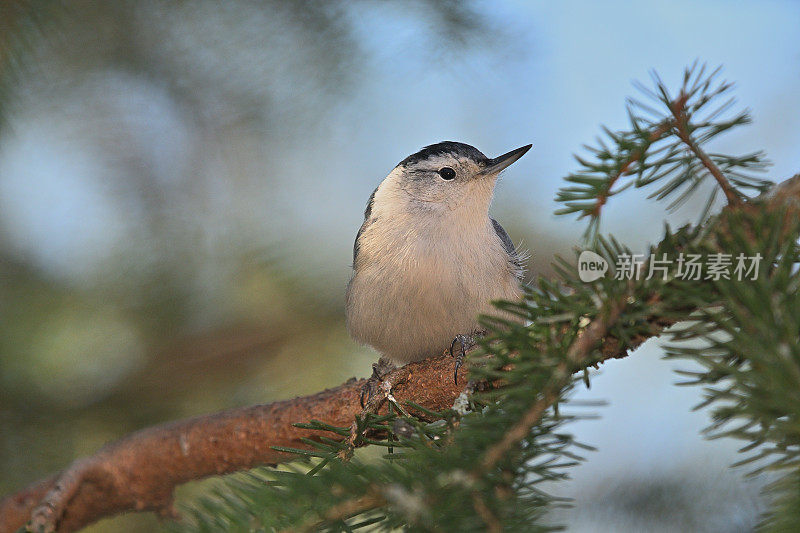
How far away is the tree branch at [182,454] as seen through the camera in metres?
1.69

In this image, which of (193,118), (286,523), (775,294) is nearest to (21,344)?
(193,118)

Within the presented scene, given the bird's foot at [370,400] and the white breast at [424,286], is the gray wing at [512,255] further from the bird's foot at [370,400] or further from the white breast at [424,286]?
the bird's foot at [370,400]

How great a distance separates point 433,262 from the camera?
6.51 feet

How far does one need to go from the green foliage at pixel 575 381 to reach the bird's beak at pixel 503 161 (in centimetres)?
127

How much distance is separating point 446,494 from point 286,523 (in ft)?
0.67

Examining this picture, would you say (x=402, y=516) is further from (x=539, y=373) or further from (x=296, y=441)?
(x=296, y=441)

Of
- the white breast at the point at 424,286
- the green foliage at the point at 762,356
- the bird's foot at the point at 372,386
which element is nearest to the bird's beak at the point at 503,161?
the white breast at the point at 424,286

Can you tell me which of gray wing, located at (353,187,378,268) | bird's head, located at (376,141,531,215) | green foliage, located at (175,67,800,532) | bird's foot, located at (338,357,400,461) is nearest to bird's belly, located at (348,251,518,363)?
bird's foot, located at (338,357,400,461)

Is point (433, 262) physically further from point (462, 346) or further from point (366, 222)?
point (366, 222)

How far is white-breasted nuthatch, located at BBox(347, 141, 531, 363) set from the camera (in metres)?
1.95

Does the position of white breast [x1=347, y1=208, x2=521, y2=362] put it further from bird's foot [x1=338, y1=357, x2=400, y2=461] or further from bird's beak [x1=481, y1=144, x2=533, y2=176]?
bird's beak [x1=481, y1=144, x2=533, y2=176]

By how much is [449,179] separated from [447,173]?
0.03m

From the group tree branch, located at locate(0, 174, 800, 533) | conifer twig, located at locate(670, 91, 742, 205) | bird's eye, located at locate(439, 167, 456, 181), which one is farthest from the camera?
bird's eye, located at locate(439, 167, 456, 181)

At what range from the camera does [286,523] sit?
81 cm
